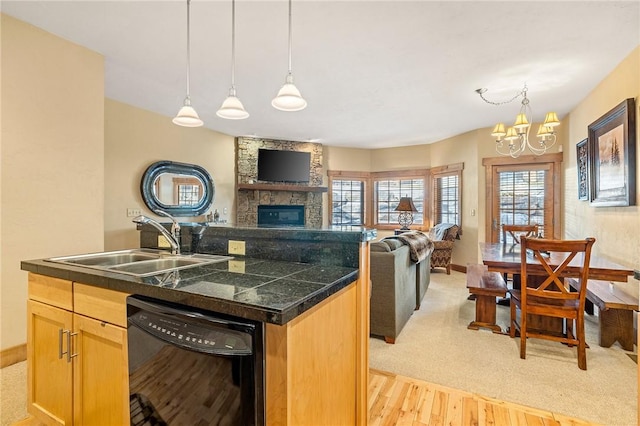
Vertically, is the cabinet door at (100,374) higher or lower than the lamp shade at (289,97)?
lower

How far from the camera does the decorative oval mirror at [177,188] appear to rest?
4.61m

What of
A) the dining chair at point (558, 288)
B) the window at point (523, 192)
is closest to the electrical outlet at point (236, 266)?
the dining chair at point (558, 288)

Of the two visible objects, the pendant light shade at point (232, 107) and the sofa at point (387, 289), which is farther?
the sofa at point (387, 289)

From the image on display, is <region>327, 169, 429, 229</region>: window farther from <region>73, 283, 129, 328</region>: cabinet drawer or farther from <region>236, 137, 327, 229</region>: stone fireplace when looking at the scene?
<region>73, 283, 129, 328</region>: cabinet drawer

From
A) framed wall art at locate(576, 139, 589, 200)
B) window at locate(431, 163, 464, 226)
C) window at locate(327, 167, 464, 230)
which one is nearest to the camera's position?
framed wall art at locate(576, 139, 589, 200)

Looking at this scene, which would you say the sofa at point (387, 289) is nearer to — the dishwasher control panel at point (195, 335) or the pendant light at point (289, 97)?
the pendant light at point (289, 97)

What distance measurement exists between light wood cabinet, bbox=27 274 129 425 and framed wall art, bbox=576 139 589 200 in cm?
502

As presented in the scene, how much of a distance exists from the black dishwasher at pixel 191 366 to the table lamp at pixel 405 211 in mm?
5890

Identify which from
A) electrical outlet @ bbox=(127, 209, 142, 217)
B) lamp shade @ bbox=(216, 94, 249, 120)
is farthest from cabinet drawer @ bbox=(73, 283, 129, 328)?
electrical outlet @ bbox=(127, 209, 142, 217)

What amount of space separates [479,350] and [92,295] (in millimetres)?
2897

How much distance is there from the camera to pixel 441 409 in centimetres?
193

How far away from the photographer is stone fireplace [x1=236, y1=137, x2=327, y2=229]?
629 centimetres

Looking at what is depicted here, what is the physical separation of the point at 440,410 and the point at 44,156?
3487 millimetres

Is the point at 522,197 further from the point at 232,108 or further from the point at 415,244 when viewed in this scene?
the point at 232,108
